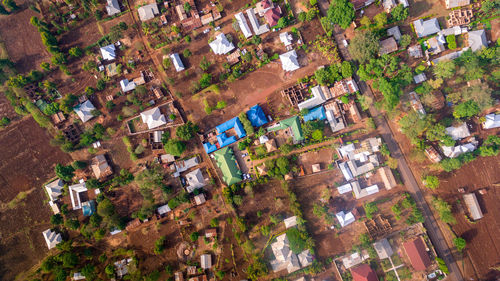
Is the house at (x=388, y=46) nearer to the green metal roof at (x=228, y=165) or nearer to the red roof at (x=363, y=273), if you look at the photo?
the green metal roof at (x=228, y=165)

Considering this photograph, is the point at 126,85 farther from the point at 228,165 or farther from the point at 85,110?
the point at 228,165

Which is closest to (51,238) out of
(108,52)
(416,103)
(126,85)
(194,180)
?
(194,180)

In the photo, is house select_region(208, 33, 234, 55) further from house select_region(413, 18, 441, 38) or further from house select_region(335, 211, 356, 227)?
house select_region(335, 211, 356, 227)

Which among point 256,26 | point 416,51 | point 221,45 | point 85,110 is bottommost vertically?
point 416,51

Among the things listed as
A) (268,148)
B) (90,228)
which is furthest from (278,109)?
(90,228)

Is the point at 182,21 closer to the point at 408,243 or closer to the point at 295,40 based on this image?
the point at 295,40

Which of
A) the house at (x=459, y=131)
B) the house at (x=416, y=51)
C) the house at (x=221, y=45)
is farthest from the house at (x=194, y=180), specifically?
the house at (x=459, y=131)

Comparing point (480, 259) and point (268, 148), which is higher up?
point (268, 148)
